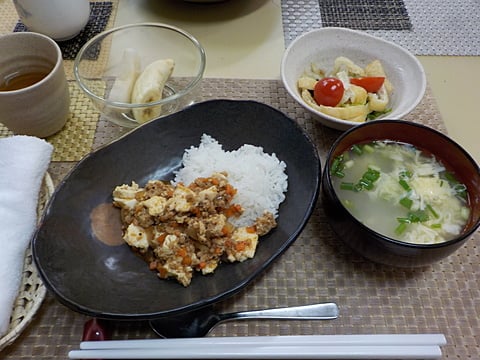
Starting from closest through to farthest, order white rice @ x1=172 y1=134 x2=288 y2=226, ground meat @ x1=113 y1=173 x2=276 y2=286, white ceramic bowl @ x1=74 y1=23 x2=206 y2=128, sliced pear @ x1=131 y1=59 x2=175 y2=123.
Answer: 1. ground meat @ x1=113 y1=173 x2=276 y2=286
2. white rice @ x1=172 y1=134 x2=288 y2=226
3. sliced pear @ x1=131 y1=59 x2=175 y2=123
4. white ceramic bowl @ x1=74 y1=23 x2=206 y2=128

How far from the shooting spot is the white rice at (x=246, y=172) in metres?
1.13

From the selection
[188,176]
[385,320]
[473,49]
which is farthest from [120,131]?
[473,49]

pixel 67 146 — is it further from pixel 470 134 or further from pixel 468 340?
pixel 470 134

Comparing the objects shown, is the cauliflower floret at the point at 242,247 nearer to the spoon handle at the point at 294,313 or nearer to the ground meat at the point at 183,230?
the ground meat at the point at 183,230

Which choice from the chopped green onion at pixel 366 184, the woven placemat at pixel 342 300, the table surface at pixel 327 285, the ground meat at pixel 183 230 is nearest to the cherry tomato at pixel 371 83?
the table surface at pixel 327 285

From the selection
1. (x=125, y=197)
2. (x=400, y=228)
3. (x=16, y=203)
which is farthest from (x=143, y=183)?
(x=400, y=228)

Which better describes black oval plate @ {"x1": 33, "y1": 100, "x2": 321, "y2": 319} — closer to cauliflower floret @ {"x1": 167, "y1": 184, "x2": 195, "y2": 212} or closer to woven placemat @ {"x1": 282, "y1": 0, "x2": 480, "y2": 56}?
cauliflower floret @ {"x1": 167, "y1": 184, "x2": 195, "y2": 212}

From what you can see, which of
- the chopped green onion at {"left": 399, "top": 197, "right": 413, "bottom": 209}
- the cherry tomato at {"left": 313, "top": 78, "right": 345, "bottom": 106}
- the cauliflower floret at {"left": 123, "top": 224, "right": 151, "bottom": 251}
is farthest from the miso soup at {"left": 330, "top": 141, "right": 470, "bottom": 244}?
the cauliflower floret at {"left": 123, "top": 224, "right": 151, "bottom": 251}

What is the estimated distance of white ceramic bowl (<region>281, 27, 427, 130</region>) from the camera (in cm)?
134

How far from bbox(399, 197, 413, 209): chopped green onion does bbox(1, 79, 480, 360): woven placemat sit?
0.55 feet

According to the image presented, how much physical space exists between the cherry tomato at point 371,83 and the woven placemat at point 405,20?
17.5 inches

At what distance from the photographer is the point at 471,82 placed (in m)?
1.60

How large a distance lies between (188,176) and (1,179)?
483mm

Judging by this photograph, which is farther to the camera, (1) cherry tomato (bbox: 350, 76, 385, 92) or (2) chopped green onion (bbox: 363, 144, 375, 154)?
(1) cherry tomato (bbox: 350, 76, 385, 92)
